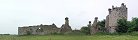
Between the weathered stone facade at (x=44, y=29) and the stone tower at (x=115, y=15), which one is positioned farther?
the stone tower at (x=115, y=15)

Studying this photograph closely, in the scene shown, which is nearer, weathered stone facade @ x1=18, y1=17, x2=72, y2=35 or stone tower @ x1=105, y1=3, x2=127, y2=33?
weathered stone facade @ x1=18, y1=17, x2=72, y2=35

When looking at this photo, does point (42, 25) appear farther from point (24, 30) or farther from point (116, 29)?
point (116, 29)

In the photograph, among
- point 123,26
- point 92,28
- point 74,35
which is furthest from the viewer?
point 92,28

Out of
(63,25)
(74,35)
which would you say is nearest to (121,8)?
(63,25)

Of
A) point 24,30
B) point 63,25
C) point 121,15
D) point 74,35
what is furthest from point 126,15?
point 74,35

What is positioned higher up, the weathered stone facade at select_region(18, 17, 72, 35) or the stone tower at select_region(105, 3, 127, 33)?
the stone tower at select_region(105, 3, 127, 33)

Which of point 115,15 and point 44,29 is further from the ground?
point 115,15

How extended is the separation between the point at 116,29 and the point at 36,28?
52.4ft

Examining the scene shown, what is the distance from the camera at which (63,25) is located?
67.7 m

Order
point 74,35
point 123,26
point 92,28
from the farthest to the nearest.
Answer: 1. point 92,28
2. point 123,26
3. point 74,35

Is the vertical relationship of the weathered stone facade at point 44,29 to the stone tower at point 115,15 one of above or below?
below

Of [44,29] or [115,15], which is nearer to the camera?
[44,29]

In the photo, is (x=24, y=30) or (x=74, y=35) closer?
(x=74, y=35)

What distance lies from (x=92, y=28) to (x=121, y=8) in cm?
737
